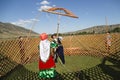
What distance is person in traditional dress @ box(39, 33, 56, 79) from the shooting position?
4237 mm

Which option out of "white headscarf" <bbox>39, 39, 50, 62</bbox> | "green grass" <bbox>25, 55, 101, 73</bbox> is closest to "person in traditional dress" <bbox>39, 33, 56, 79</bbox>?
"white headscarf" <bbox>39, 39, 50, 62</bbox>

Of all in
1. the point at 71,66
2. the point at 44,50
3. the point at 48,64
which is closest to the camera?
the point at 44,50

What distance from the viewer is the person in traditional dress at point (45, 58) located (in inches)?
167

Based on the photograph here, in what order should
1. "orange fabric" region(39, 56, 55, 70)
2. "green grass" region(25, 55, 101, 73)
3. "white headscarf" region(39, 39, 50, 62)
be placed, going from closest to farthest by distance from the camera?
1. "white headscarf" region(39, 39, 50, 62)
2. "orange fabric" region(39, 56, 55, 70)
3. "green grass" region(25, 55, 101, 73)

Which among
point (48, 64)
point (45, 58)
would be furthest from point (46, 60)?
point (48, 64)

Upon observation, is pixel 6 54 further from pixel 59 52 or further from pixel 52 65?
pixel 52 65

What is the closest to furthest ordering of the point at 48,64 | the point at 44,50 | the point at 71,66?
the point at 44,50 → the point at 48,64 → the point at 71,66

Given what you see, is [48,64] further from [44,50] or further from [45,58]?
[44,50]

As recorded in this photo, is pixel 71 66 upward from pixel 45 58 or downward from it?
downward

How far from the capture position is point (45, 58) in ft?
14.0

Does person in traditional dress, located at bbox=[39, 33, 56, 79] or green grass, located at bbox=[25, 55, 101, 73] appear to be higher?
person in traditional dress, located at bbox=[39, 33, 56, 79]

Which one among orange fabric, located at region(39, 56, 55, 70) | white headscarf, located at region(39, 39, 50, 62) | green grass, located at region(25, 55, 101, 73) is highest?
white headscarf, located at region(39, 39, 50, 62)

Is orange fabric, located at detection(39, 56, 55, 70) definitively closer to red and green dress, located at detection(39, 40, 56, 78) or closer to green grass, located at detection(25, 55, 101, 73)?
red and green dress, located at detection(39, 40, 56, 78)

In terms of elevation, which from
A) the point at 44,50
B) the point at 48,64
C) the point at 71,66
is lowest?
the point at 71,66
